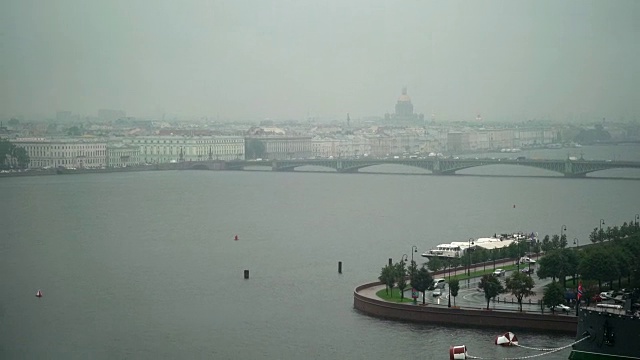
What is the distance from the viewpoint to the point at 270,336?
6992 millimetres

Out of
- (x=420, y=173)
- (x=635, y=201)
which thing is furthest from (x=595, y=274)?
(x=420, y=173)

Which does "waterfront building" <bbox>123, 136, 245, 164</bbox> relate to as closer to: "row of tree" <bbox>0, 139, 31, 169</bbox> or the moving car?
Answer: "row of tree" <bbox>0, 139, 31, 169</bbox>

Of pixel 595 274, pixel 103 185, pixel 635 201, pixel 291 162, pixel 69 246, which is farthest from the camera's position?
pixel 291 162

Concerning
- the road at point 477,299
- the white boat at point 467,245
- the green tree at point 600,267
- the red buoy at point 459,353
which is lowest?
the red buoy at point 459,353

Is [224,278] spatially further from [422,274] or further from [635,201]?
[635,201]

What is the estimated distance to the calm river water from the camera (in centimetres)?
675

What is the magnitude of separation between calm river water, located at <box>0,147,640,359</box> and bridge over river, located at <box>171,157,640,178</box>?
517mm

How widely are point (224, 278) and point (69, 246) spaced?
2329 mm

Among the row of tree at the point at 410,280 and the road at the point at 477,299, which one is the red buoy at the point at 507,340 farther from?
the row of tree at the point at 410,280

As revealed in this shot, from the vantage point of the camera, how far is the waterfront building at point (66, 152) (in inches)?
818

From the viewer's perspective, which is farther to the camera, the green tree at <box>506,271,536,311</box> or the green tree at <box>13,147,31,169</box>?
the green tree at <box>13,147,31,169</box>

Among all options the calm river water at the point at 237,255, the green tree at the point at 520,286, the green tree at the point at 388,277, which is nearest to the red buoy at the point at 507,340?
the calm river water at the point at 237,255

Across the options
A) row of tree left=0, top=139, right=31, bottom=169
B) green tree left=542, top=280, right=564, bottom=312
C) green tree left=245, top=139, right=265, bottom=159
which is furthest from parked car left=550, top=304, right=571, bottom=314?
green tree left=245, top=139, right=265, bottom=159

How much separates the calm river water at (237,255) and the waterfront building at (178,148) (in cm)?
795
